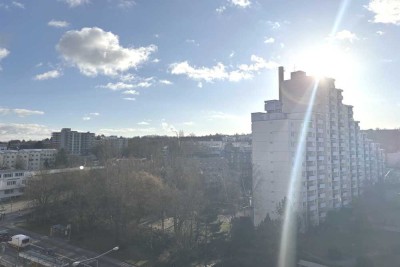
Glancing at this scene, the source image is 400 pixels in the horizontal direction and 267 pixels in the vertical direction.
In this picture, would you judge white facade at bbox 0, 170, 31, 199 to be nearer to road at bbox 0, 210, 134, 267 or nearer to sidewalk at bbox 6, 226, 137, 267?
road at bbox 0, 210, 134, 267

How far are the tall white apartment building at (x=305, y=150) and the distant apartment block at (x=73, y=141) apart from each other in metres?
90.7

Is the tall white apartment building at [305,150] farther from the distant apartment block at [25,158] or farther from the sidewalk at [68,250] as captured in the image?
the distant apartment block at [25,158]

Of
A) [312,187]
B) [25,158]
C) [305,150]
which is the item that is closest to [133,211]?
[305,150]

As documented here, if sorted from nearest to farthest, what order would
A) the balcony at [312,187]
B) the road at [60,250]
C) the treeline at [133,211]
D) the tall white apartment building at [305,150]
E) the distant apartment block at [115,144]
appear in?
the road at [60,250] → the treeline at [133,211] → the tall white apartment building at [305,150] → the balcony at [312,187] → the distant apartment block at [115,144]

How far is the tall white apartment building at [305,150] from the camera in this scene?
123 ft

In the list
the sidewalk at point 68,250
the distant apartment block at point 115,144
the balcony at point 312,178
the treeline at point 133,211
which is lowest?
the sidewalk at point 68,250

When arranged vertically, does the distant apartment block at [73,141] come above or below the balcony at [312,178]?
above

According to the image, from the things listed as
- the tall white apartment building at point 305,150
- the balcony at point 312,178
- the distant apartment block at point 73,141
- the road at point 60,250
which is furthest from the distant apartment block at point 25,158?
the balcony at point 312,178

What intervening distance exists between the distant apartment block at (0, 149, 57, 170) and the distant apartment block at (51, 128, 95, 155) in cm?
2141

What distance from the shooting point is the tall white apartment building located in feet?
123

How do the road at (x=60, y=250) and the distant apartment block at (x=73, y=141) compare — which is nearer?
the road at (x=60, y=250)

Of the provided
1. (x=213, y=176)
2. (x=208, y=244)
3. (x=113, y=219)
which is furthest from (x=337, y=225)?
(x=113, y=219)

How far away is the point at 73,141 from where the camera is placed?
117750mm

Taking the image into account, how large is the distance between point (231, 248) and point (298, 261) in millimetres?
6372
